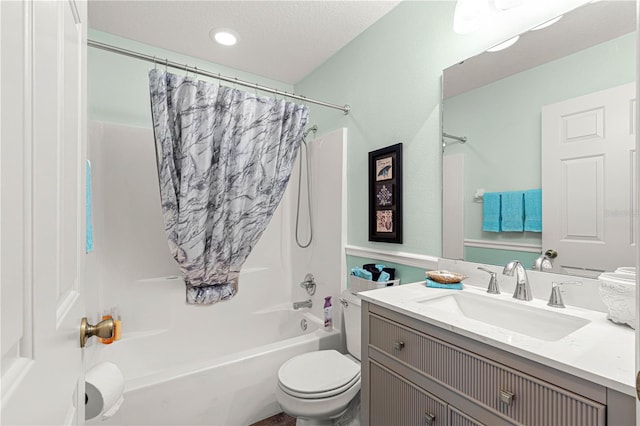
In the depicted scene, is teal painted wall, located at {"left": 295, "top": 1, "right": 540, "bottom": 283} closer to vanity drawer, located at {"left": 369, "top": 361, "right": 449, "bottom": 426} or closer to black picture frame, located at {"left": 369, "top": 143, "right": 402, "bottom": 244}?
black picture frame, located at {"left": 369, "top": 143, "right": 402, "bottom": 244}

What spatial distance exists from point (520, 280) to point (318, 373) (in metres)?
1.04

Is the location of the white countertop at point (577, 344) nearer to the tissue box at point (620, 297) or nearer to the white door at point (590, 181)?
the tissue box at point (620, 297)

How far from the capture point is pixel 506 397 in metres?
0.82

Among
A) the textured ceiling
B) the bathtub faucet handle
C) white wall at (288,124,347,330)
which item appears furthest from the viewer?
the bathtub faucet handle

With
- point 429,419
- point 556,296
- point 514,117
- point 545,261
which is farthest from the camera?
point 514,117

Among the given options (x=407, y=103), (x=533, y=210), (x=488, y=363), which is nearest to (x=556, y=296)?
(x=533, y=210)

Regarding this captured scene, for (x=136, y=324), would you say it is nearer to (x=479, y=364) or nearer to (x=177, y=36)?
(x=177, y=36)

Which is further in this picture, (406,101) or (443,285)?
(406,101)

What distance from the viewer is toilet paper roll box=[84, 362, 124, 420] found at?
1098 mm

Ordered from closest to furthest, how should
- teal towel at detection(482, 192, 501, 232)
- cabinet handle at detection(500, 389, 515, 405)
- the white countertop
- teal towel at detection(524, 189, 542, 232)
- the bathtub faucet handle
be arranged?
the white countertop
cabinet handle at detection(500, 389, 515, 405)
teal towel at detection(524, 189, 542, 232)
teal towel at detection(482, 192, 501, 232)
the bathtub faucet handle

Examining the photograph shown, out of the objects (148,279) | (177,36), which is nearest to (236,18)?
(177,36)

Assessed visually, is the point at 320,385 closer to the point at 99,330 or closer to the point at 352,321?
the point at 352,321

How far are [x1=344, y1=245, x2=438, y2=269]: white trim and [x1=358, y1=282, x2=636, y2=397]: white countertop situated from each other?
1.59 feet

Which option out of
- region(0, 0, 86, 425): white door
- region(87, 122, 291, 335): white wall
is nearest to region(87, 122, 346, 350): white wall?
region(87, 122, 291, 335): white wall
